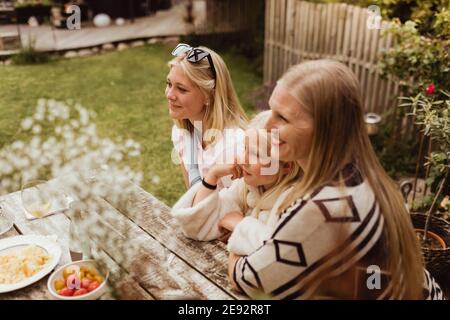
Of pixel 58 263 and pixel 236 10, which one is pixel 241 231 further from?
pixel 236 10

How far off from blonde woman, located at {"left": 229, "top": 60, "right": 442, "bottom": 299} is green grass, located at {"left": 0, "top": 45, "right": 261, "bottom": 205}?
327cm

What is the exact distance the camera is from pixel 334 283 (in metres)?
1.60

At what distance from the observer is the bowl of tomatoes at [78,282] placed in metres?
1.70

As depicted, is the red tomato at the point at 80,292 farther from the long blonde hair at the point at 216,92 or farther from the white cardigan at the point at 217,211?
the long blonde hair at the point at 216,92

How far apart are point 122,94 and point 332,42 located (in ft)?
11.5

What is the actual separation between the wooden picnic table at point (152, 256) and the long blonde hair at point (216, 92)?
2.09 feet

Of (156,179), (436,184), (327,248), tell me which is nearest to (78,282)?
(327,248)

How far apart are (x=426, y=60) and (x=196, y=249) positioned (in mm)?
3177

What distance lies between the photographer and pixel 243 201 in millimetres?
2121

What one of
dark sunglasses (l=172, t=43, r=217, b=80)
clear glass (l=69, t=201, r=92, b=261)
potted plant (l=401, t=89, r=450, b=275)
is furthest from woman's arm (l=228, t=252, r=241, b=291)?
potted plant (l=401, t=89, r=450, b=275)

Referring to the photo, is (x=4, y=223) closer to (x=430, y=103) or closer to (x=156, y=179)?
(x=430, y=103)

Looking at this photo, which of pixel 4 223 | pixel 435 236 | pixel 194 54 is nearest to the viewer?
pixel 4 223

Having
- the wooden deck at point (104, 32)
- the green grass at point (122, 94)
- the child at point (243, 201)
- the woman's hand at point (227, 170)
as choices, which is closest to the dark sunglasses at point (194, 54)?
the child at point (243, 201)
